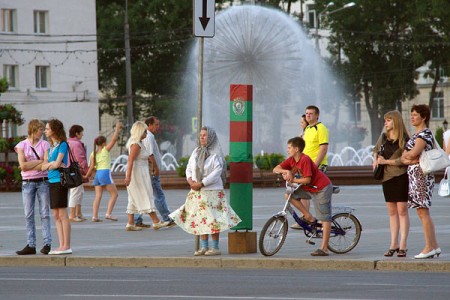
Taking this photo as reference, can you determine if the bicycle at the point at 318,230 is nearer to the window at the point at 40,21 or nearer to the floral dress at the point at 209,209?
the floral dress at the point at 209,209

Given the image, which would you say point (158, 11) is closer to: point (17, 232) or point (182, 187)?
point (182, 187)

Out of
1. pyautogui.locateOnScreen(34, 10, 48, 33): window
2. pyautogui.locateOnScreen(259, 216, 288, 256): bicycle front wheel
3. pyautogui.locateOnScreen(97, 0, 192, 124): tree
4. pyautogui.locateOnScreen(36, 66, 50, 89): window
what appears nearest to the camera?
pyautogui.locateOnScreen(259, 216, 288, 256): bicycle front wheel

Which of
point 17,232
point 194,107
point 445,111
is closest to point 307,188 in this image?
point 17,232

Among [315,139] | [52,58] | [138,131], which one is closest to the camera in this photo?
[315,139]

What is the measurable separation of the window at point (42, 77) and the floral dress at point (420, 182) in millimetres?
61912

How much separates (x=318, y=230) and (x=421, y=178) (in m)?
1.87

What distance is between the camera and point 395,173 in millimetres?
16438

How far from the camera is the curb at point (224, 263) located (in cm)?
1573

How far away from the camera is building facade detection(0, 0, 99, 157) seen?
75688 mm

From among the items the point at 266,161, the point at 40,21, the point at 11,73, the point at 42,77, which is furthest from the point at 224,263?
the point at 40,21

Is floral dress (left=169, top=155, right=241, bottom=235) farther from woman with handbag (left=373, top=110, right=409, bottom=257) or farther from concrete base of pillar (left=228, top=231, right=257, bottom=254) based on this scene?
woman with handbag (left=373, top=110, right=409, bottom=257)

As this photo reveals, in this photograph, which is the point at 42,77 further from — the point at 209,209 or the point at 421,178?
the point at 421,178

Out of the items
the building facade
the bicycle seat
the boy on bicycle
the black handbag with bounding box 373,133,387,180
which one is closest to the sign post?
the boy on bicycle

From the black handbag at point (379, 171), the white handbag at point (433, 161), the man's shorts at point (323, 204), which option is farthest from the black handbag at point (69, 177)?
the white handbag at point (433, 161)
